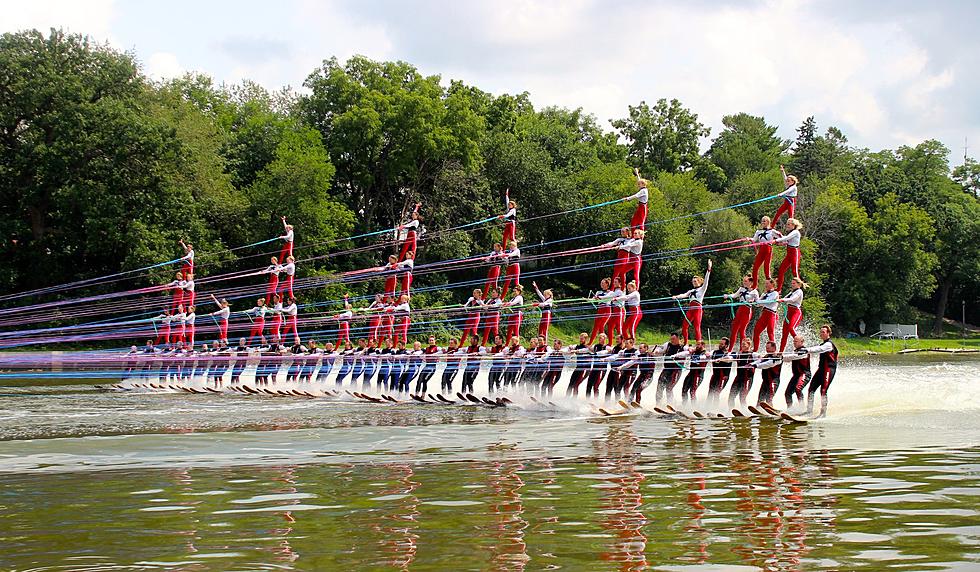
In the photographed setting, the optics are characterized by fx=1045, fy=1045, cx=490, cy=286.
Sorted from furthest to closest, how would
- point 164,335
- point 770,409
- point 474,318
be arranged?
point 164,335
point 474,318
point 770,409

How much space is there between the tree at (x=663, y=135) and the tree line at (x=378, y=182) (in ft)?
0.50

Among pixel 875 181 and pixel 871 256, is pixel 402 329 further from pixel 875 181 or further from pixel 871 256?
pixel 875 181

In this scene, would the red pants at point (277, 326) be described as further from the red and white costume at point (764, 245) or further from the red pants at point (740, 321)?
the red and white costume at point (764, 245)

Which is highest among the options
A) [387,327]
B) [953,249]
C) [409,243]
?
[953,249]

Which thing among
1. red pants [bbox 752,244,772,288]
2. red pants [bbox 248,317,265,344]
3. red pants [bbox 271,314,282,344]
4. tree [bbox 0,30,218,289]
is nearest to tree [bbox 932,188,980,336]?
tree [bbox 0,30,218,289]

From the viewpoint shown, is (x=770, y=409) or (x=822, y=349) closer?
(x=822, y=349)

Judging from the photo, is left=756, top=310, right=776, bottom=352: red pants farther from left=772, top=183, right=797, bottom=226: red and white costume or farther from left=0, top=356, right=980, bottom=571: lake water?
left=0, top=356, right=980, bottom=571: lake water

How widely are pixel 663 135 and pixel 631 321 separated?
193ft

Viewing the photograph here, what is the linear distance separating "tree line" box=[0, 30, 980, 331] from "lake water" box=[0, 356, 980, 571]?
1733 centimetres

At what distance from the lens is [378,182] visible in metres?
53.6

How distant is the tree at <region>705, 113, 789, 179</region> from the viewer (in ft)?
282

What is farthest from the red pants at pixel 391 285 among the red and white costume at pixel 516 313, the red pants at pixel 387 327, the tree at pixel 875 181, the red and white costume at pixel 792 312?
the tree at pixel 875 181

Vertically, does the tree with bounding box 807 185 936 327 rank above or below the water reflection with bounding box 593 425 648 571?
above

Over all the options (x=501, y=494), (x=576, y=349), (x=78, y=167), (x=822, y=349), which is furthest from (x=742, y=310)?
(x=78, y=167)
